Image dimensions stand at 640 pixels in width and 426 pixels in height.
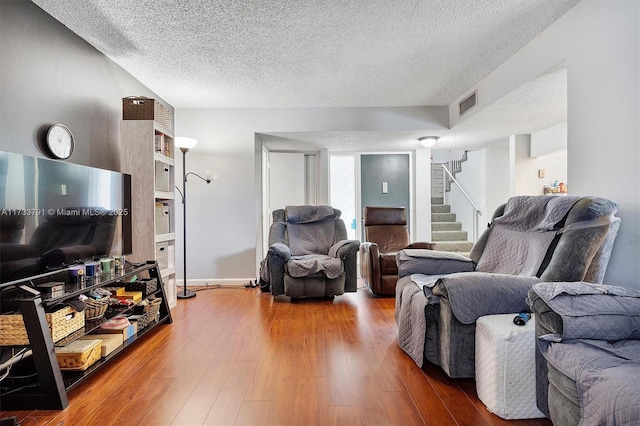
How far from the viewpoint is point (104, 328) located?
247 cm

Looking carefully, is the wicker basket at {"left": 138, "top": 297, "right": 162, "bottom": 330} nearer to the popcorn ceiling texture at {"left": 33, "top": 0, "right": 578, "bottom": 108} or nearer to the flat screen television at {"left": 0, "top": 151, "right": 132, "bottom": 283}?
the flat screen television at {"left": 0, "top": 151, "right": 132, "bottom": 283}

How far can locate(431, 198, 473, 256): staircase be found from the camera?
20.2 feet

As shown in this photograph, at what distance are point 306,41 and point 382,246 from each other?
2.65 metres

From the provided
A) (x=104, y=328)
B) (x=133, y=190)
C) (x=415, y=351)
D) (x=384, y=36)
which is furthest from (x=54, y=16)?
(x=415, y=351)

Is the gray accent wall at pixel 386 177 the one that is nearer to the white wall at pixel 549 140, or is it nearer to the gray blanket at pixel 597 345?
the white wall at pixel 549 140

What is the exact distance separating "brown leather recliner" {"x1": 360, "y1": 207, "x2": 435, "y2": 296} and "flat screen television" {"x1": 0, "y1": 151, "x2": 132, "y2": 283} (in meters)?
2.61

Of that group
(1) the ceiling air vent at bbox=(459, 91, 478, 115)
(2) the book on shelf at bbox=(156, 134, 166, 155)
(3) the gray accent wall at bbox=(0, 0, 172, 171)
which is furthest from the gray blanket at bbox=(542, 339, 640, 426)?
(2) the book on shelf at bbox=(156, 134, 166, 155)

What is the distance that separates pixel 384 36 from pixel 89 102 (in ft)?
8.16

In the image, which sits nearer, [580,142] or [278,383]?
[278,383]

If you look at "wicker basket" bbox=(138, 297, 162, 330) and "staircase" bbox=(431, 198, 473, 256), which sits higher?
"staircase" bbox=(431, 198, 473, 256)

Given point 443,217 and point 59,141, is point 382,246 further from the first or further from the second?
point 59,141

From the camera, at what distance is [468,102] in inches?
164

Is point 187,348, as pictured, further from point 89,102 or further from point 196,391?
point 89,102

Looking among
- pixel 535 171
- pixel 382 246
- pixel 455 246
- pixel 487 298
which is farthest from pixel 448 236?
pixel 487 298
